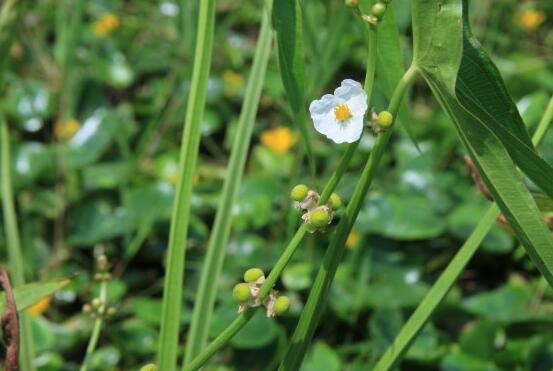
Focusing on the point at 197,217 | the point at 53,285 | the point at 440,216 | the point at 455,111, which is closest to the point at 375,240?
the point at 440,216

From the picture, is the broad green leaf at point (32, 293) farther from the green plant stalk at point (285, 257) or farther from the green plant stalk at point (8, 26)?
the green plant stalk at point (8, 26)

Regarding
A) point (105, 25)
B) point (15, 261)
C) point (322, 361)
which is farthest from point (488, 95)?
point (105, 25)

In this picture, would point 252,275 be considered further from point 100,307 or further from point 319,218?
point 100,307

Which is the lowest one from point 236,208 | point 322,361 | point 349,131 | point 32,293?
point 322,361

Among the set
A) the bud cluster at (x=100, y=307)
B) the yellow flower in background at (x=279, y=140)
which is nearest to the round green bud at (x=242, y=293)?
the bud cluster at (x=100, y=307)

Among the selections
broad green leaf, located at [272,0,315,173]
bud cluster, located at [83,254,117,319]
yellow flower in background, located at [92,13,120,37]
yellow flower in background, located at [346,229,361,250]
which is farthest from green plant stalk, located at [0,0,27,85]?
yellow flower in background, located at [92,13,120,37]

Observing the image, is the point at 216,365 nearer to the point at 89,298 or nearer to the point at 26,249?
the point at 89,298
